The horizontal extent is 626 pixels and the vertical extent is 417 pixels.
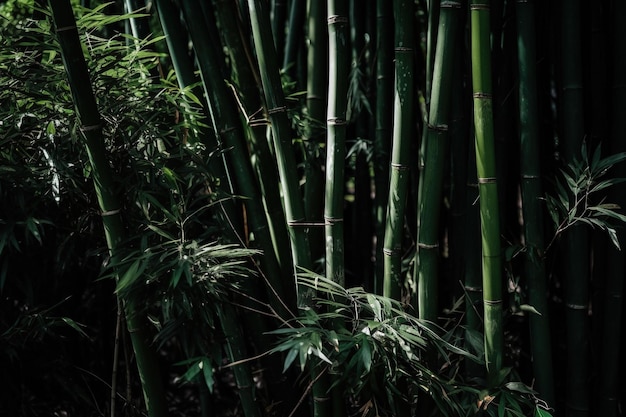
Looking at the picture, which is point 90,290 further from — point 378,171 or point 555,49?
point 555,49

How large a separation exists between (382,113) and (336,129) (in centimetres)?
41

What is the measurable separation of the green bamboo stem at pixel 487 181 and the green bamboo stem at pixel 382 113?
0.46 metres

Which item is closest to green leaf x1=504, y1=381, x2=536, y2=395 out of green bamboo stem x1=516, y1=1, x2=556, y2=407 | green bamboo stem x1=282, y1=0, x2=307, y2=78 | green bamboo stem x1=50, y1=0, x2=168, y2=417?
green bamboo stem x1=516, y1=1, x2=556, y2=407

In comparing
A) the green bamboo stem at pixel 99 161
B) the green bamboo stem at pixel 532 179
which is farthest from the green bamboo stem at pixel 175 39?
the green bamboo stem at pixel 532 179

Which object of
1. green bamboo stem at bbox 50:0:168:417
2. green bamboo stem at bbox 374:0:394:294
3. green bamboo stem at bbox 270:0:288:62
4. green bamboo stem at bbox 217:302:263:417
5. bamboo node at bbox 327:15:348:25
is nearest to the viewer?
green bamboo stem at bbox 50:0:168:417

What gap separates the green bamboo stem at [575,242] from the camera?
1.70 meters

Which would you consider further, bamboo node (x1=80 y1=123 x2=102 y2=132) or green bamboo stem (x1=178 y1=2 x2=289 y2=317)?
green bamboo stem (x1=178 y1=2 x2=289 y2=317)

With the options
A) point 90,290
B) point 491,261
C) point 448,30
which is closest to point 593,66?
point 448,30

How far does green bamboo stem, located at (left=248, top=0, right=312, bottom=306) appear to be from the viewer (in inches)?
62.4

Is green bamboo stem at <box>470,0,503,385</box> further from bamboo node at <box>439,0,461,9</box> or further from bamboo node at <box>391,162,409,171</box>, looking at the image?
bamboo node at <box>391,162,409,171</box>

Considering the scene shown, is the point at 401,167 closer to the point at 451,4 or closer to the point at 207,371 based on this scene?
the point at 451,4

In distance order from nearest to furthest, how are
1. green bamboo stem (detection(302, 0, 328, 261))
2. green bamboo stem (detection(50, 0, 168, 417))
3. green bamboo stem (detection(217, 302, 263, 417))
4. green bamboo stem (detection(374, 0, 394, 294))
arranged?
green bamboo stem (detection(50, 0, 168, 417)) → green bamboo stem (detection(217, 302, 263, 417)) → green bamboo stem (detection(302, 0, 328, 261)) → green bamboo stem (detection(374, 0, 394, 294))

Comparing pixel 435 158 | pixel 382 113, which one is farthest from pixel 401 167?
pixel 382 113

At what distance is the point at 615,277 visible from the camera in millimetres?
1787
